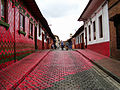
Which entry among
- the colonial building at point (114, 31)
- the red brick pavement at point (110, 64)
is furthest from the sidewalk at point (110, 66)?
the colonial building at point (114, 31)

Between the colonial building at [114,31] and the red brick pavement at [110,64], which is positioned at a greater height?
the colonial building at [114,31]

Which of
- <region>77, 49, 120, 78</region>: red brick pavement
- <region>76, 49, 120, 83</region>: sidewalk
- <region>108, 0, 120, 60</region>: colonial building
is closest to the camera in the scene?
<region>76, 49, 120, 83</region>: sidewalk

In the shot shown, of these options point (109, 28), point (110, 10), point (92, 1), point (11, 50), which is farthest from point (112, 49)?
point (11, 50)

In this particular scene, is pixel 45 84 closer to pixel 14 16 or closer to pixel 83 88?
pixel 83 88

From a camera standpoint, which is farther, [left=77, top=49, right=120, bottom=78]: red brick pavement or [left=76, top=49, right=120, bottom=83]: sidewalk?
[left=77, top=49, right=120, bottom=78]: red brick pavement

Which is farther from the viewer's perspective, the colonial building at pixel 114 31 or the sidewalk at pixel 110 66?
the colonial building at pixel 114 31

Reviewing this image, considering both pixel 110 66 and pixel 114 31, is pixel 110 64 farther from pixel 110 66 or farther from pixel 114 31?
pixel 114 31

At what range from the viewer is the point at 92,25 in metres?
12.7

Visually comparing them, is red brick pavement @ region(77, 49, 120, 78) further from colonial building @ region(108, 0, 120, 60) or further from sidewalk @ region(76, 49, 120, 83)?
colonial building @ region(108, 0, 120, 60)

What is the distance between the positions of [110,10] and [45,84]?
693 cm

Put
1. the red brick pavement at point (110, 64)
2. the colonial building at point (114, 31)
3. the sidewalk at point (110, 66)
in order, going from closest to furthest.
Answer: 1. the sidewalk at point (110, 66)
2. the red brick pavement at point (110, 64)
3. the colonial building at point (114, 31)

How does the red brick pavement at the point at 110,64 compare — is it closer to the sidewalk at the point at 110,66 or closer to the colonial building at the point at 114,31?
the sidewalk at the point at 110,66

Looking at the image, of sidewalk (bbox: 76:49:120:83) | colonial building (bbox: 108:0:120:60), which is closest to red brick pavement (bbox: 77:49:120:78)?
sidewalk (bbox: 76:49:120:83)

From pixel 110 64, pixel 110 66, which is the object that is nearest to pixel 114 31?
pixel 110 64
